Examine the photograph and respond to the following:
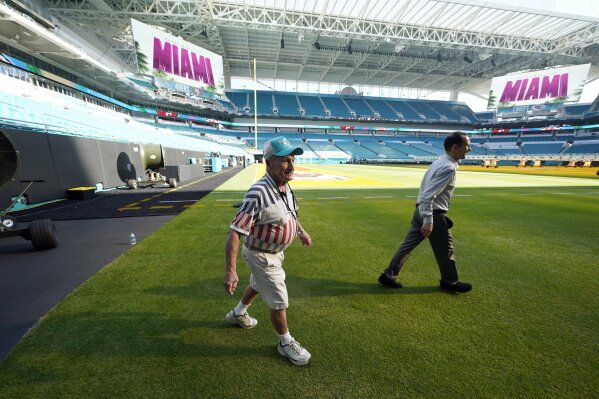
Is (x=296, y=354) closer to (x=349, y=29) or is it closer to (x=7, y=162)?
(x=7, y=162)

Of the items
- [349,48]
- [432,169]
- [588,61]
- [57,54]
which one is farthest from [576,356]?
[588,61]

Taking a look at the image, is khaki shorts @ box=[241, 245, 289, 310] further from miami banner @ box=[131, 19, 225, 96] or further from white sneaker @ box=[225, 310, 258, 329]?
miami banner @ box=[131, 19, 225, 96]

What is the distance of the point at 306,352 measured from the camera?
2.15 metres

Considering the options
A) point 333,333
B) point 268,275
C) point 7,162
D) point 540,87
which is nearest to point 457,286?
point 333,333

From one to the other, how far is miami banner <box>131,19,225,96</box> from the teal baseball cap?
121 ft

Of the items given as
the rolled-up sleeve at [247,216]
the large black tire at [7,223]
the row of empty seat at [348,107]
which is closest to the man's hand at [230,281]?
the rolled-up sleeve at [247,216]

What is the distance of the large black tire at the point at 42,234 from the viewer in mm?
4527

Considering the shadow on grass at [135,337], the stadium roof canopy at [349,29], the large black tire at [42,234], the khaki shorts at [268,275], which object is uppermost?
the stadium roof canopy at [349,29]

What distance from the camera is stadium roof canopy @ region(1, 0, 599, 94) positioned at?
2991cm

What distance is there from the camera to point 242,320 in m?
2.59

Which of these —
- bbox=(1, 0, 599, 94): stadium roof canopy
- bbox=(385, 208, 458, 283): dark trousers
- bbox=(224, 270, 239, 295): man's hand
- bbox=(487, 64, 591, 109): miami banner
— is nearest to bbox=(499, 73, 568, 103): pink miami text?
bbox=(487, 64, 591, 109): miami banner

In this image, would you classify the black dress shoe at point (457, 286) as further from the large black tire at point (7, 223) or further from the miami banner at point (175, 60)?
the miami banner at point (175, 60)

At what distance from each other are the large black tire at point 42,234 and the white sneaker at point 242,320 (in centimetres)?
441

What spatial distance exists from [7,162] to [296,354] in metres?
6.20
